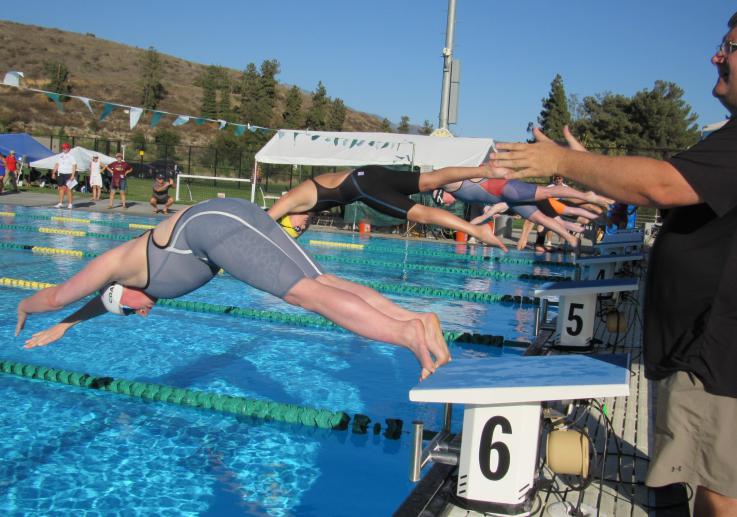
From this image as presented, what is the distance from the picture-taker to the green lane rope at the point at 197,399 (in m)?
5.09

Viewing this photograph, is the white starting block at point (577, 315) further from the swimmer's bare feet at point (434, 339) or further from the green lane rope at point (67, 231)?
the green lane rope at point (67, 231)

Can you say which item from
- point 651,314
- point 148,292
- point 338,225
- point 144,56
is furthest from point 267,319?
point 144,56

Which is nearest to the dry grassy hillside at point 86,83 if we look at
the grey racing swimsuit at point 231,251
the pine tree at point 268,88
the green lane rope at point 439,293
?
the pine tree at point 268,88

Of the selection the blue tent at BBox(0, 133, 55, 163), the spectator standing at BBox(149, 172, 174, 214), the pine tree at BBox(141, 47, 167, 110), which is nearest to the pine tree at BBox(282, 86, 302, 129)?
the pine tree at BBox(141, 47, 167, 110)

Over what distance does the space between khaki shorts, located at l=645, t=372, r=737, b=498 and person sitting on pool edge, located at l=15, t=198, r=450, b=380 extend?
119cm

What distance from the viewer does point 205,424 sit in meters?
5.16

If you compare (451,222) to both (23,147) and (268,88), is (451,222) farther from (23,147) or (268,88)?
(268,88)

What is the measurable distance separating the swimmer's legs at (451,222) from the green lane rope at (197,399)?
5.99 feet

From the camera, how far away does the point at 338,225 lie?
20953 millimetres

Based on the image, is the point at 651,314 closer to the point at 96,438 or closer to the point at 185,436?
the point at 185,436

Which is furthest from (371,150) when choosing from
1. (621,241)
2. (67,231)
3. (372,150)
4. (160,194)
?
(621,241)

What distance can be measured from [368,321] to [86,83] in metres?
80.8

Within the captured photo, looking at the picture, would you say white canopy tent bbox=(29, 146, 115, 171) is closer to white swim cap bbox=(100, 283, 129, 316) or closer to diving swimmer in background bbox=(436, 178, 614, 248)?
diving swimmer in background bbox=(436, 178, 614, 248)

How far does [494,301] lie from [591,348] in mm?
3831
